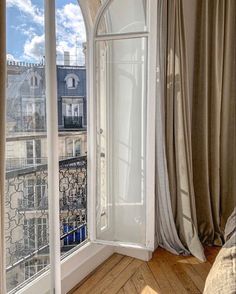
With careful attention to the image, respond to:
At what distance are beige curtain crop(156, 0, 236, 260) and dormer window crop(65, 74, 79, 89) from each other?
2.65ft

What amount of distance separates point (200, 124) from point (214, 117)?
0.16 meters

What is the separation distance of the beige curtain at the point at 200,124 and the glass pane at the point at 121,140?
0.27 m

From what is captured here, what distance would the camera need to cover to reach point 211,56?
341 cm

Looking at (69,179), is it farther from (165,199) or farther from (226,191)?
(226,191)

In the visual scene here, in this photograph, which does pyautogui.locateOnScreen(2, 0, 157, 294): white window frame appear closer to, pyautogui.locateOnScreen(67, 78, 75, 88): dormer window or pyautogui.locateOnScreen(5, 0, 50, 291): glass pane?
pyautogui.locateOnScreen(5, 0, 50, 291): glass pane

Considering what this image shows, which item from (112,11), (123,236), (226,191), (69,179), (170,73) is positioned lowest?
(123,236)

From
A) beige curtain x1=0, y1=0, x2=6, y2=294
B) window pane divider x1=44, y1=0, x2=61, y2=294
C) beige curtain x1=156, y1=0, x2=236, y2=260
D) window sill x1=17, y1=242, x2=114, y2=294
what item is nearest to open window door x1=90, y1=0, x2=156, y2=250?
window sill x1=17, y1=242, x2=114, y2=294

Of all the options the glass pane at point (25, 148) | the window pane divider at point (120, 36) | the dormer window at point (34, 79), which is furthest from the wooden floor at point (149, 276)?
the window pane divider at point (120, 36)

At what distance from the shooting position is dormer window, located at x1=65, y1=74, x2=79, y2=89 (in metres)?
2.75

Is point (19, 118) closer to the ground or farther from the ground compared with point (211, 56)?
closer to the ground

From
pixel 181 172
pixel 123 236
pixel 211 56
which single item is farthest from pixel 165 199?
pixel 211 56

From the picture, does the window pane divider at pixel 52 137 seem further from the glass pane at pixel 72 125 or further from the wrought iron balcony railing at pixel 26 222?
the glass pane at pixel 72 125

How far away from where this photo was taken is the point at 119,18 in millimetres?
2900

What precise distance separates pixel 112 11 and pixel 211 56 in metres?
1.15
